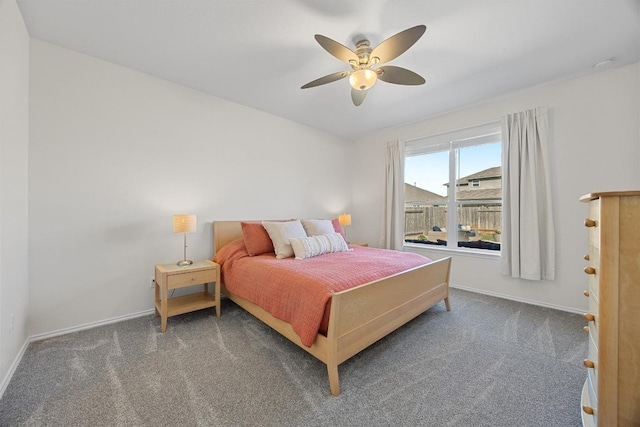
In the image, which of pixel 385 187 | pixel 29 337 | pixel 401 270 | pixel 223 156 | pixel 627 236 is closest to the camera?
pixel 627 236

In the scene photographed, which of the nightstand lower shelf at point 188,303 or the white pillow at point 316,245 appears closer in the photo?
the nightstand lower shelf at point 188,303

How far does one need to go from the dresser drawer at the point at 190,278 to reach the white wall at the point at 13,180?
0.97 meters

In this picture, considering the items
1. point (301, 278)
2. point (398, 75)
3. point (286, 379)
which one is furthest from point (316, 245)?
point (398, 75)

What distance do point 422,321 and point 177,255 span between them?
2.84 m

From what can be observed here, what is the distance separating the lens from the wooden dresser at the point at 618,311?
3.01 feet

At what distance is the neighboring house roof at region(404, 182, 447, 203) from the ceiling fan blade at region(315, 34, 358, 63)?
2.76 m

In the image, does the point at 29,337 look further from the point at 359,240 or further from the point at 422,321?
the point at 359,240

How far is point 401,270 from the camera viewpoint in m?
2.30

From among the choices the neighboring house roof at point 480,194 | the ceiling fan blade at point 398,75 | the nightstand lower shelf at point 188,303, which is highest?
the ceiling fan blade at point 398,75

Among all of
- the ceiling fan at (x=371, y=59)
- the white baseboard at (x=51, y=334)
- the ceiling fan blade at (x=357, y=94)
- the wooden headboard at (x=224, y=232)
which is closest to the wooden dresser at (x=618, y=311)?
the ceiling fan at (x=371, y=59)

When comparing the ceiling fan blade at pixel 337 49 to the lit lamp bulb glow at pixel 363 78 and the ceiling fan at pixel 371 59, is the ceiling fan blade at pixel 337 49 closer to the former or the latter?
the ceiling fan at pixel 371 59

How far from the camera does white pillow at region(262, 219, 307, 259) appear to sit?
2791 mm

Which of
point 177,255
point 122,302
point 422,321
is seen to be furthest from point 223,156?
point 422,321

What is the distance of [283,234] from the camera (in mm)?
2904
